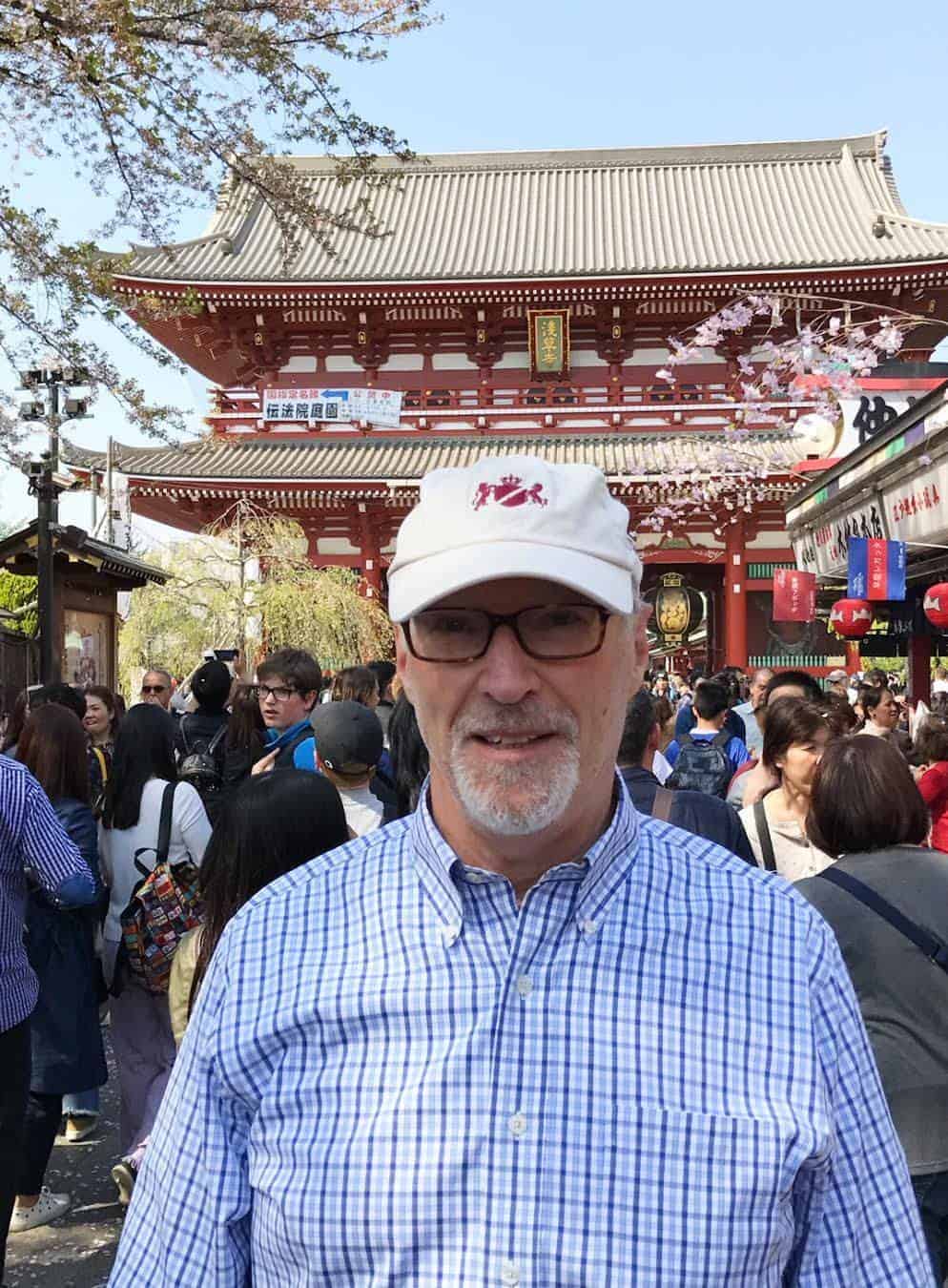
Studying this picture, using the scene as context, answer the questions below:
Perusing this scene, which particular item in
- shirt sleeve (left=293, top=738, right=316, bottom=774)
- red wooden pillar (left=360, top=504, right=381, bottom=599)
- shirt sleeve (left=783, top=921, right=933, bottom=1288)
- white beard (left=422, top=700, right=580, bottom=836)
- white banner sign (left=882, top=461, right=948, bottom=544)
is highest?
red wooden pillar (left=360, top=504, right=381, bottom=599)

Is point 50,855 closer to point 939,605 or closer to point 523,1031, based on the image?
point 523,1031

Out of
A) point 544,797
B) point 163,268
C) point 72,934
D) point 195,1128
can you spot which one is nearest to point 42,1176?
point 72,934

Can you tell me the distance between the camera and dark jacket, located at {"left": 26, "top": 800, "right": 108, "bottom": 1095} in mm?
3871

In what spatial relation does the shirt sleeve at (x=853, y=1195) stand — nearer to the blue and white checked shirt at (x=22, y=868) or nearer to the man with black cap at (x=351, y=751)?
the blue and white checked shirt at (x=22, y=868)

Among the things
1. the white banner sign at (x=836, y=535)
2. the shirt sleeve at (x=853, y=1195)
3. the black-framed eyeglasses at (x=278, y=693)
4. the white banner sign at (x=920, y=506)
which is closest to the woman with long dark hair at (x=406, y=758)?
the black-framed eyeglasses at (x=278, y=693)

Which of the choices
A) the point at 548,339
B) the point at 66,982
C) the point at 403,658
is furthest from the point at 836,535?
the point at 403,658

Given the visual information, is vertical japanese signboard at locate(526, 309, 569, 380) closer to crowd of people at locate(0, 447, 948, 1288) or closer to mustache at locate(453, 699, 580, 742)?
crowd of people at locate(0, 447, 948, 1288)

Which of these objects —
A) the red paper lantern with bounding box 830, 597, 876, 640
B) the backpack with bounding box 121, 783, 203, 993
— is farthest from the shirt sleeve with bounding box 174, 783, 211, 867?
the red paper lantern with bounding box 830, 597, 876, 640

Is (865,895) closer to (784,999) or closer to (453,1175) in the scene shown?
(784,999)

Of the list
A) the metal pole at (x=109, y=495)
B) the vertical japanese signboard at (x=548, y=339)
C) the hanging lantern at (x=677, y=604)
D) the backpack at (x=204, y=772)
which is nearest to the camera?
the backpack at (x=204, y=772)

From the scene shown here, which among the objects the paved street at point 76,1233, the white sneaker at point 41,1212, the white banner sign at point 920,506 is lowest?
the paved street at point 76,1233

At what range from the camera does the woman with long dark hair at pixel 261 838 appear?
96.6 inches

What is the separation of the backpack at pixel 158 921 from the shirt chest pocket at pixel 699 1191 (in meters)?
2.52

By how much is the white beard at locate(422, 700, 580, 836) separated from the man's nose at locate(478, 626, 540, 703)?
0.02 metres
